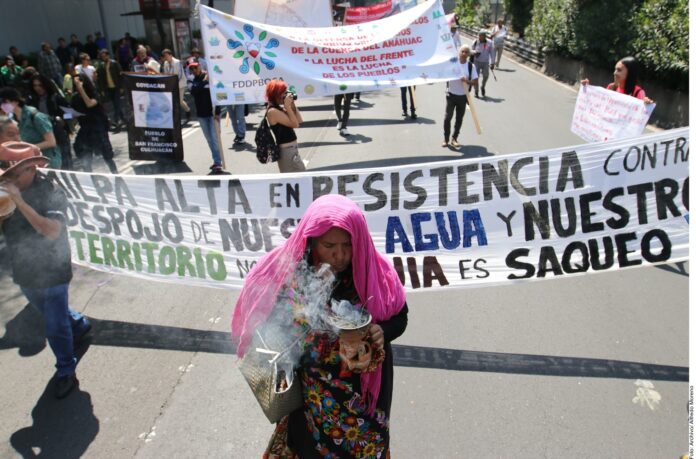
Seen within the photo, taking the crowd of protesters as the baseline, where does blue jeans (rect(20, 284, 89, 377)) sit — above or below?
below

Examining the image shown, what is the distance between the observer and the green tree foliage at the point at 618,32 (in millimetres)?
11281

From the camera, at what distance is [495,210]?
13.0 feet

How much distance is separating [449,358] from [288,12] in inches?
298

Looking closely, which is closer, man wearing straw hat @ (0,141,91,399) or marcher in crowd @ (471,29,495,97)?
man wearing straw hat @ (0,141,91,399)

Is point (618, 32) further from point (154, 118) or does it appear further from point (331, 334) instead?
point (331, 334)

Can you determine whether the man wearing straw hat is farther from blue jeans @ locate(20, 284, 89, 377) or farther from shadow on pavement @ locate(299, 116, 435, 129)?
shadow on pavement @ locate(299, 116, 435, 129)

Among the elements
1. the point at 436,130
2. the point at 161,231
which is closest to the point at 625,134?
the point at 161,231

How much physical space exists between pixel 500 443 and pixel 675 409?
1187mm

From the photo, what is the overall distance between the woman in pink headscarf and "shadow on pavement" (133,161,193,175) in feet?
24.5

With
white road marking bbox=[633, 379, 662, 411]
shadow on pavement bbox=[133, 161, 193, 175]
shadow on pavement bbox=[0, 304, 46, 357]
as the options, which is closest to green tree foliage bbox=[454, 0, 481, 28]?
shadow on pavement bbox=[133, 161, 193, 175]

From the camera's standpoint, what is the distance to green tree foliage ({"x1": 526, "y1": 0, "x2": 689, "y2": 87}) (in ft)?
37.0

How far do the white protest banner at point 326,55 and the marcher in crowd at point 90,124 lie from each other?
79.5 inches

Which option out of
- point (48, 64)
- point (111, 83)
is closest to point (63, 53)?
point (48, 64)

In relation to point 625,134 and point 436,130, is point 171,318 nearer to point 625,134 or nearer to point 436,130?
point 625,134
